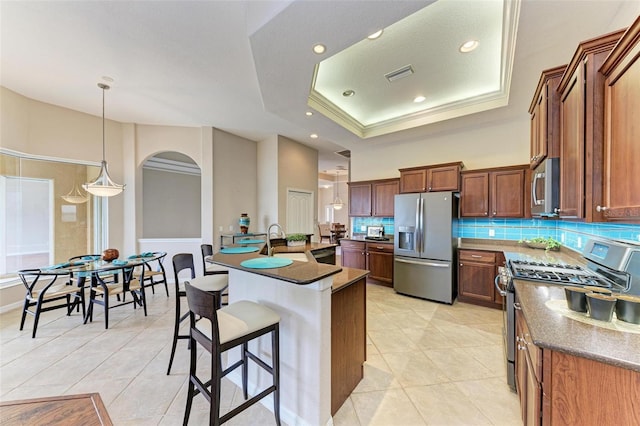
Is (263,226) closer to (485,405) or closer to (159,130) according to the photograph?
(159,130)

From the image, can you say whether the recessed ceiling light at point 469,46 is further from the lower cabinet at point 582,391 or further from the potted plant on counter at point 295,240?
the potted plant on counter at point 295,240

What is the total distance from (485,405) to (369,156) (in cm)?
460

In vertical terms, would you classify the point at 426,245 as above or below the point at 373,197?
below

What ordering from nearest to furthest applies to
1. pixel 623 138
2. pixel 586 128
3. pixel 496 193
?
pixel 623 138 → pixel 586 128 → pixel 496 193

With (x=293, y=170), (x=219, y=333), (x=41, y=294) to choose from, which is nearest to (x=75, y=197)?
(x=41, y=294)

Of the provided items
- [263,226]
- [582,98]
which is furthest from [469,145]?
[263,226]

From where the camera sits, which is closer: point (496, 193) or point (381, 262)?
point (496, 193)

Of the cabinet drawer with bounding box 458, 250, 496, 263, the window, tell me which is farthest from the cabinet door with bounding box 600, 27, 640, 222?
the window

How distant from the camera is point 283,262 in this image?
186 cm

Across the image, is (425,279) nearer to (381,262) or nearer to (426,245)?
(426,245)

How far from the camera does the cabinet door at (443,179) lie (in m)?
3.94

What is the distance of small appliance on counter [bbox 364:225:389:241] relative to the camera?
16.2ft

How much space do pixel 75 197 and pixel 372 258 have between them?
5789mm

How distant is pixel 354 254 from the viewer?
500cm
